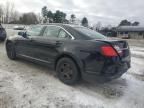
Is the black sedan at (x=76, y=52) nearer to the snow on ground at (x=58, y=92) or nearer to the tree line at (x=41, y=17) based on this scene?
the snow on ground at (x=58, y=92)

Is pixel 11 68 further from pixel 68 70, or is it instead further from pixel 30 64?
pixel 68 70

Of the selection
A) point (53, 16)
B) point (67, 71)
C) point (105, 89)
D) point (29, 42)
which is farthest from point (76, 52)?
point (53, 16)

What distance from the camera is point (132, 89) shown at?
456 centimetres

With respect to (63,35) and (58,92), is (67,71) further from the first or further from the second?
(63,35)

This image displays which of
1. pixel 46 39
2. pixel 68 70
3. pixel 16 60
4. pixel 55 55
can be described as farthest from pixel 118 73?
pixel 16 60

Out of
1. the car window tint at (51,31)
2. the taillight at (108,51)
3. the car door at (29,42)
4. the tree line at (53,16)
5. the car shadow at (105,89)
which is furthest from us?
the tree line at (53,16)

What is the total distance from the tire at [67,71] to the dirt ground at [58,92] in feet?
0.51

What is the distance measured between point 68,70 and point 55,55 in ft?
1.87

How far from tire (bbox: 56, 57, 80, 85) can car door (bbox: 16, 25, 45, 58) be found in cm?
125

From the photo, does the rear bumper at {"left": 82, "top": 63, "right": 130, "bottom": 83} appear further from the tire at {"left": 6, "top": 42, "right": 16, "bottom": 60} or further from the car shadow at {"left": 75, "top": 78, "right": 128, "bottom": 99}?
the tire at {"left": 6, "top": 42, "right": 16, "bottom": 60}

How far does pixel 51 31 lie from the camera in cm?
516

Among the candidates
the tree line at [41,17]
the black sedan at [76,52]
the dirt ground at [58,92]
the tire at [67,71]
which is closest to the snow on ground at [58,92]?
the dirt ground at [58,92]

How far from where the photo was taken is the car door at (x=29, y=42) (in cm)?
555

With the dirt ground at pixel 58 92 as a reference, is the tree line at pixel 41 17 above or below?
above
